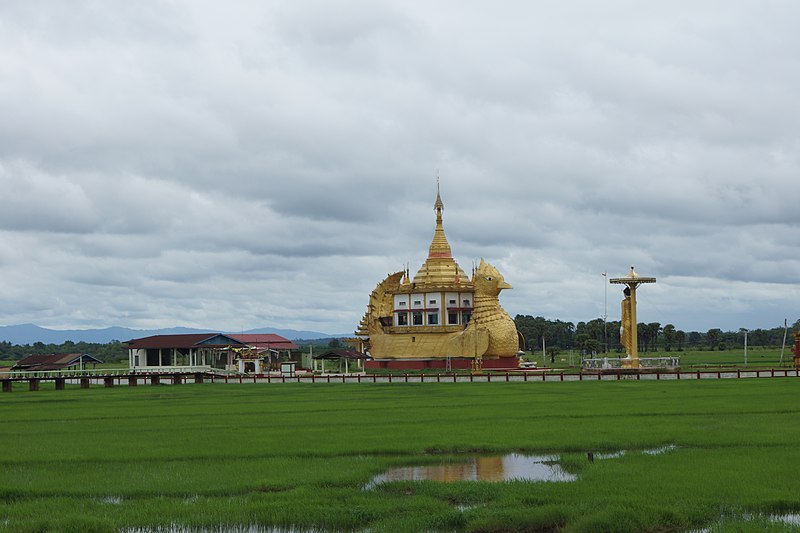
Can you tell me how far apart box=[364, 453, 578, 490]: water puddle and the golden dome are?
65.6m

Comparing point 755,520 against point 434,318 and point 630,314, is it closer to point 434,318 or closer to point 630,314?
point 630,314

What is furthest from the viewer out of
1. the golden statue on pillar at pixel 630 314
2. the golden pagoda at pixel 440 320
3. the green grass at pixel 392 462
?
the golden pagoda at pixel 440 320

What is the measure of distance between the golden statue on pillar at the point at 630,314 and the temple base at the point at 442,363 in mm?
13544

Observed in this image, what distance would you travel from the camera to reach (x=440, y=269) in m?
94.9

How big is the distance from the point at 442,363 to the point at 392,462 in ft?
207

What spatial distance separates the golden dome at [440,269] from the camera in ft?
304

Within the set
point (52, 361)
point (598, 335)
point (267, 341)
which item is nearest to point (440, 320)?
point (267, 341)

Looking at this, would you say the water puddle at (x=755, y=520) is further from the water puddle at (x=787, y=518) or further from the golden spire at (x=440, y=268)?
the golden spire at (x=440, y=268)

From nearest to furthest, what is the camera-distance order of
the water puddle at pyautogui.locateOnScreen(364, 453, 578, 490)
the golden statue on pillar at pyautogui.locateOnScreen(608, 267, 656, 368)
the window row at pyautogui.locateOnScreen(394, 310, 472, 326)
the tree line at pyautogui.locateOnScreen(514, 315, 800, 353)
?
the water puddle at pyautogui.locateOnScreen(364, 453, 578, 490), the golden statue on pillar at pyautogui.locateOnScreen(608, 267, 656, 368), the window row at pyautogui.locateOnScreen(394, 310, 472, 326), the tree line at pyautogui.locateOnScreen(514, 315, 800, 353)

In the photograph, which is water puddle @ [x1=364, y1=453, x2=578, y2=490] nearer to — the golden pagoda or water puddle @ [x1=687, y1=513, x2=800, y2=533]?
water puddle @ [x1=687, y1=513, x2=800, y2=533]

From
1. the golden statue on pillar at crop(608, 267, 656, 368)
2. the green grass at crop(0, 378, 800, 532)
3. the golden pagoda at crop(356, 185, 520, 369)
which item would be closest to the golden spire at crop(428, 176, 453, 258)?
the golden pagoda at crop(356, 185, 520, 369)

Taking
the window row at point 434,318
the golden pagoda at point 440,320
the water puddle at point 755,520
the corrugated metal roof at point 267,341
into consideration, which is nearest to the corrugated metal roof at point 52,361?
the corrugated metal roof at point 267,341

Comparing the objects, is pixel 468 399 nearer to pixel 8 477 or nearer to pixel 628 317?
pixel 8 477

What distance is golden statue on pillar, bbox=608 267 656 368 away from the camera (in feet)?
243
